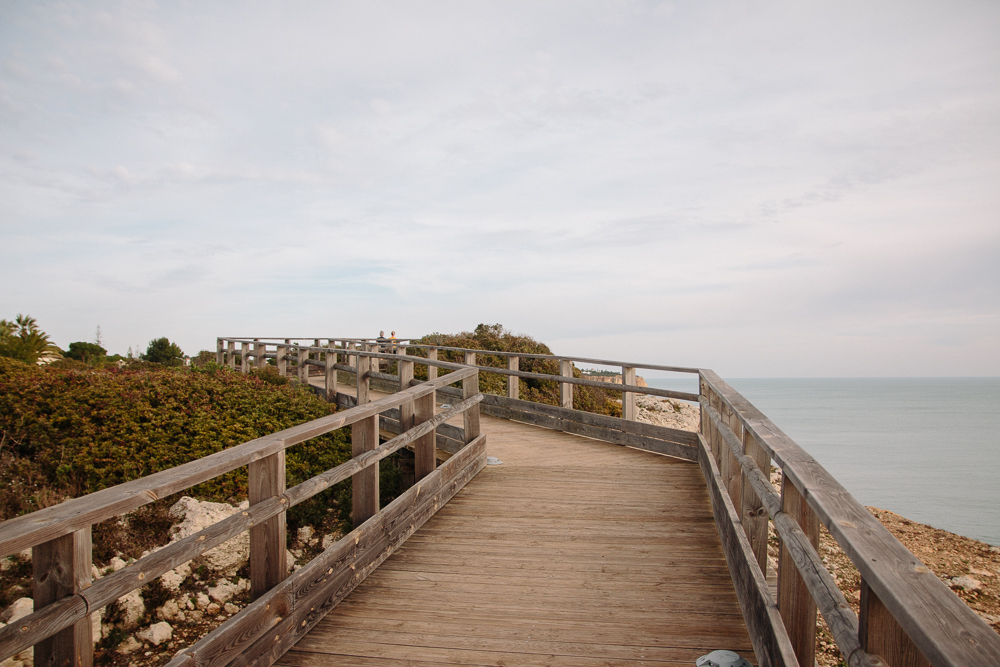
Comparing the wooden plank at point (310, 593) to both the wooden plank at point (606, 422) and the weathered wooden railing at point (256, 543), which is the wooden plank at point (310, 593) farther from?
the wooden plank at point (606, 422)

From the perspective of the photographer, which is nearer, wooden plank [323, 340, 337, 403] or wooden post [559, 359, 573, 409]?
wooden post [559, 359, 573, 409]

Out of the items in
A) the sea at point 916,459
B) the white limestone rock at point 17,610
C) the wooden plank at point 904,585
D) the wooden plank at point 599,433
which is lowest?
the sea at point 916,459

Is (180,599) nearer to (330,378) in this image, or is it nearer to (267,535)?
(267,535)

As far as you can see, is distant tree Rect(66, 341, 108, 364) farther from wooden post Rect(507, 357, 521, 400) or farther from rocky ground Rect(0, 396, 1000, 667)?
rocky ground Rect(0, 396, 1000, 667)

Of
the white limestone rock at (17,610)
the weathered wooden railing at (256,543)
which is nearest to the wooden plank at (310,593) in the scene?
the weathered wooden railing at (256,543)

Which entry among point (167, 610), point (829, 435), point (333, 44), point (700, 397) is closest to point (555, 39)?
point (333, 44)

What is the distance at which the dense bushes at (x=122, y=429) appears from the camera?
6566mm

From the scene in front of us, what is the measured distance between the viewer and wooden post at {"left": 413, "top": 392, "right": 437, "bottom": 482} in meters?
5.26

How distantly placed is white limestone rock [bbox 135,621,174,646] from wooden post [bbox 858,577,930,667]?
482 cm

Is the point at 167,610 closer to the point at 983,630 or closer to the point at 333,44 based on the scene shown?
the point at 983,630

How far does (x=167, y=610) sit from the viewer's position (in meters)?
4.68

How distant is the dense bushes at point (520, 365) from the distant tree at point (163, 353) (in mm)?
9963

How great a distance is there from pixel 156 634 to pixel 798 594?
14.9 ft

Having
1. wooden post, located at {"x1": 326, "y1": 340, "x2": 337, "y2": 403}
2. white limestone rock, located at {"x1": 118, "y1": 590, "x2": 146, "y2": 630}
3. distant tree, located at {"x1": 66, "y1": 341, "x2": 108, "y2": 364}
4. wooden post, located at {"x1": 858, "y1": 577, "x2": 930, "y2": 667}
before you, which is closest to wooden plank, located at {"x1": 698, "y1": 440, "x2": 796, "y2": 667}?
wooden post, located at {"x1": 858, "y1": 577, "x2": 930, "y2": 667}
